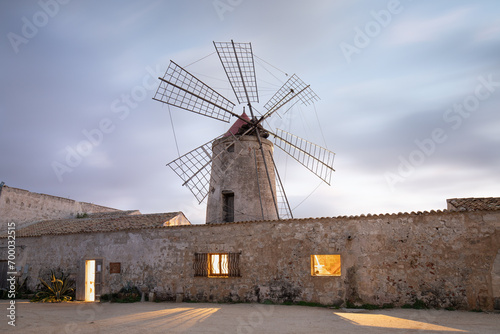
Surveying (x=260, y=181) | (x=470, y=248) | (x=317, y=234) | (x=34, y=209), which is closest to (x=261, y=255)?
(x=317, y=234)

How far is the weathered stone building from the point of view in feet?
27.3

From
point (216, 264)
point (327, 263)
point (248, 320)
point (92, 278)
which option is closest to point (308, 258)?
point (248, 320)

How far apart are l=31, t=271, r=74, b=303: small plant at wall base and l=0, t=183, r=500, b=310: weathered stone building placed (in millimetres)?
399

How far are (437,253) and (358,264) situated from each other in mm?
1884

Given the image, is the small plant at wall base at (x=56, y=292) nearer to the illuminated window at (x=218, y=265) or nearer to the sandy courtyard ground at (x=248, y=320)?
the sandy courtyard ground at (x=248, y=320)

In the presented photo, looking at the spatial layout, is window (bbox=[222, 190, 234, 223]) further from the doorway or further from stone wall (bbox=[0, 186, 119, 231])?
stone wall (bbox=[0, 186, 119, 231])

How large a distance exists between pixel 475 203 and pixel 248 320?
21.5 feet

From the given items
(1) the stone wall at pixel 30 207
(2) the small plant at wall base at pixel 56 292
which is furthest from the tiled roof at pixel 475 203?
(1) the stone wall at pixel 30 207

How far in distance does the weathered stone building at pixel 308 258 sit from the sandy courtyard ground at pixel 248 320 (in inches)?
23.2

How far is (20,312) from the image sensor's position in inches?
378

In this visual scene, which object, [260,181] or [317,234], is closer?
[317,234]

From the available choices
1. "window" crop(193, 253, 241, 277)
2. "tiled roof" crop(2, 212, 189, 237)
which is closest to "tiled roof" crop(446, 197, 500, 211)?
"window" crop(193, 253, 241, 277)

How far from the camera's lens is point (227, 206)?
13484 mm

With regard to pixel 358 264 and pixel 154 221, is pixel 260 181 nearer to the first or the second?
pixel 154 221
